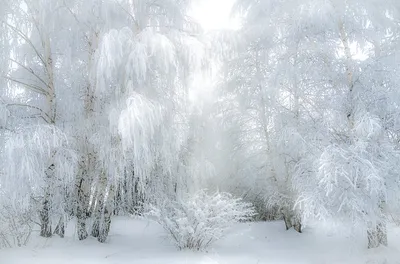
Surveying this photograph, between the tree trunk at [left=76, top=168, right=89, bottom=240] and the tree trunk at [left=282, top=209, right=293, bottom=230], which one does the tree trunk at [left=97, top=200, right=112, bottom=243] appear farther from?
the tree trunk at [left=282, top=209, right=293, bottom=230]

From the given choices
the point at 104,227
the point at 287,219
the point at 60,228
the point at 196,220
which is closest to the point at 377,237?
the point at 287,219

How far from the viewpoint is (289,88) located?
931 cm

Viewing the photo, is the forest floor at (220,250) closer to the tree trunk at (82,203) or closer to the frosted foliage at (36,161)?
the tree trunk at (82,203)

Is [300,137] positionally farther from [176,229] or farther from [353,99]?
[176,229]

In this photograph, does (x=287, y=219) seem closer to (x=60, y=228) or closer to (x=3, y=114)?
(x=60, y=228)

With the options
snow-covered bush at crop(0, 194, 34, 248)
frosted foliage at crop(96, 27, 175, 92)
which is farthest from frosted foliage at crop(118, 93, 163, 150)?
snow-covered bush at crop(0, 194, 34, 248)

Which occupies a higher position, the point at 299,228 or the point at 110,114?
the point at 110,114

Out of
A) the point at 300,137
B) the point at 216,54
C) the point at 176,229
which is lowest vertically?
the point at 176,229

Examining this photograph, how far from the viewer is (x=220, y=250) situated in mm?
8227

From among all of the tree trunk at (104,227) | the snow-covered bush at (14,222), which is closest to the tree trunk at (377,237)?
the tree trunk at (104,227)

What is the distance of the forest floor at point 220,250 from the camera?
6809 mm

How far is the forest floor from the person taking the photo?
268 inches

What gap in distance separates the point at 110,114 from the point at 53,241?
2.92 m

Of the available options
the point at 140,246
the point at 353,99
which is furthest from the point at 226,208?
the point at 353,99
